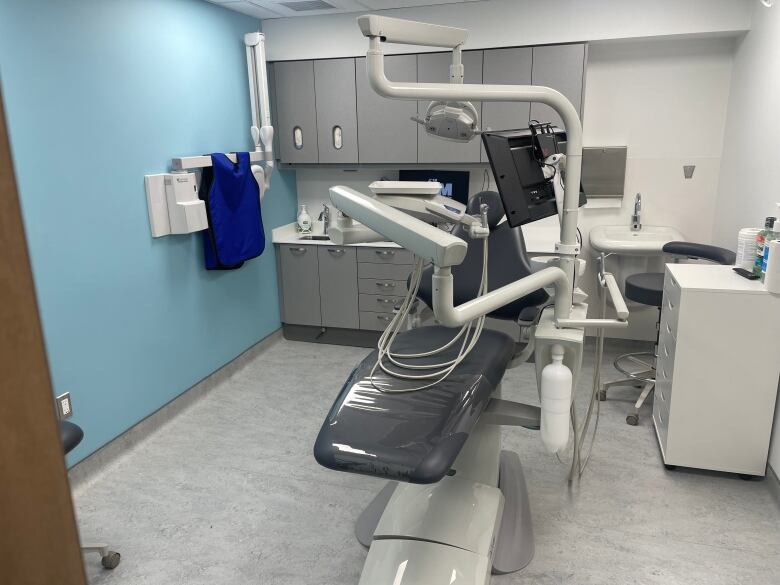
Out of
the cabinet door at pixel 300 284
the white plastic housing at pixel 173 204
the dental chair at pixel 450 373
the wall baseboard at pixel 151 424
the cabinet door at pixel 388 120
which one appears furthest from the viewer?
the cabinet door at pixel 300 284

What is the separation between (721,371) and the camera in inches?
100

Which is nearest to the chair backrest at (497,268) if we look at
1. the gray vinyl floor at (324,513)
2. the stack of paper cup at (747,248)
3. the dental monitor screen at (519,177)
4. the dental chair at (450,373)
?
the dental chair at (450,373)

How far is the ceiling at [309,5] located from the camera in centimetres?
370

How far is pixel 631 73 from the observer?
390cm

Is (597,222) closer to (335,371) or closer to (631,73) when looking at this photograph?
(631,73)

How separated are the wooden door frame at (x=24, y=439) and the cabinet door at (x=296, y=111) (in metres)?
4.04

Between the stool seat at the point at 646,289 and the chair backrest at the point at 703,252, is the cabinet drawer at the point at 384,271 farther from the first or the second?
the chair backrest at the point at 703,252

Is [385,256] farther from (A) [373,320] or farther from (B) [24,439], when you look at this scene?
(B) [24,439]

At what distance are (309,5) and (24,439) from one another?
3902mm

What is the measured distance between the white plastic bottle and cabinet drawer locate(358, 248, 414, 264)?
7.71ft

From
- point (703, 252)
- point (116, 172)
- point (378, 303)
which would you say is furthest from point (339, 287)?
point (703, 252)

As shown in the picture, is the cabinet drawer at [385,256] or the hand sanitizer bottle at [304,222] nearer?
the cabinet drawer at [385,256]

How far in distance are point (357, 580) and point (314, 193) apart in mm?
3243

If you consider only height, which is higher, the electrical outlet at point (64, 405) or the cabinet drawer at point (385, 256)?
the cabinet drawer at point (385, 256)
